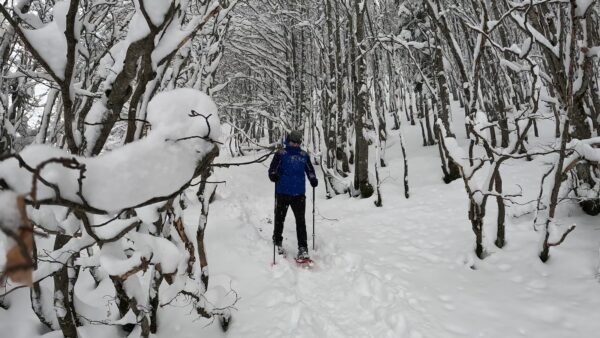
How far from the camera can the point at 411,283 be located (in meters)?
3.71

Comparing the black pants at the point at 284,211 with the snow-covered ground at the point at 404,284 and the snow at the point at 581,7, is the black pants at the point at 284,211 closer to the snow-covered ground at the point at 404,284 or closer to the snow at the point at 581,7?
the snow-covered ground at the point at 404,284

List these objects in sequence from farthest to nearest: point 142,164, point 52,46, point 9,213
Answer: point 52,46 < point 142,164 < point 9,213

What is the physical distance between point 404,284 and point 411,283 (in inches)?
3.4

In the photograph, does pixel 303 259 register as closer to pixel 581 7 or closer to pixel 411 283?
pixel 411 283

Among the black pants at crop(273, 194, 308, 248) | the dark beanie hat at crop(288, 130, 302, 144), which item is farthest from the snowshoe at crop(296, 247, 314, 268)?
the dark beanie hat at crop(288, 130, 302, 144)

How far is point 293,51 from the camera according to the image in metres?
10.5

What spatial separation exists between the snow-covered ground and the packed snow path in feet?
0.04

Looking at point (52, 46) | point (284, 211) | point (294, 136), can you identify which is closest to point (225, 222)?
point (284, 211)

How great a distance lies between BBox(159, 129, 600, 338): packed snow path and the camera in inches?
115

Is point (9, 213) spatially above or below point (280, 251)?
above

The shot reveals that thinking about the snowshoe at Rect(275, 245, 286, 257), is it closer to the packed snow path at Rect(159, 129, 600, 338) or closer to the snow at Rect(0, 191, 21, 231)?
the packed snow path at Rect(159, 129, 600, 338)

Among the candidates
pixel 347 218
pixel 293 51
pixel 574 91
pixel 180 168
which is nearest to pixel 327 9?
pixel 293 51

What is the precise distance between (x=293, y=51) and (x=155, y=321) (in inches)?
361

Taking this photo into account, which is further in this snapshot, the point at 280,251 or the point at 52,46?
the point at 280,251
